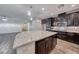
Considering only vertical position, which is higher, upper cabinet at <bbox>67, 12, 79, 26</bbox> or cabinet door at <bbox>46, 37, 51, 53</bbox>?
upper cabinet at <bbox>67, 12, 79, 26</bbox>

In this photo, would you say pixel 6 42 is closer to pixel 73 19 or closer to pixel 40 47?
pixel 40 47

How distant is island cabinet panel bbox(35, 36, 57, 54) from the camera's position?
77.0 inches

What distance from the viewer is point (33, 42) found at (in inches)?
75.9

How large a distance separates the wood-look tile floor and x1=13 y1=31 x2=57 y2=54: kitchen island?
91 millimetres

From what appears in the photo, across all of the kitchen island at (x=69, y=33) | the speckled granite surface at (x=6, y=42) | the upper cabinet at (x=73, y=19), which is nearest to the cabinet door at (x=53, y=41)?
the kitchen island at (x=69, y=33)

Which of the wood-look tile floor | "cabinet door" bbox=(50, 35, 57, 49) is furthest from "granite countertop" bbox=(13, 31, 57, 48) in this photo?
the wood-look tile floor

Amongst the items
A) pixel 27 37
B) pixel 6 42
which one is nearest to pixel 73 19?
pixel 27 37

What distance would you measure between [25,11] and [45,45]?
Result: 816 millimetres

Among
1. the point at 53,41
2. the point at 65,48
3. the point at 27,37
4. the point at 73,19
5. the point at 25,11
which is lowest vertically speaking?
the point at 65,48

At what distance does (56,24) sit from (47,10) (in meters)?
0.35

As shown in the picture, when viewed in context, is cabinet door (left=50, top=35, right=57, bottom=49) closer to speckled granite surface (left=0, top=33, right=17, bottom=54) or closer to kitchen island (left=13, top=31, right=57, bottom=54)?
kitchen island (left=13, top=31, right=57, bottom=54)

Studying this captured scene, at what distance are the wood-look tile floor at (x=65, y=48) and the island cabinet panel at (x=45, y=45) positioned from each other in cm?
9

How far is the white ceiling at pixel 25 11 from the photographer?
1842 mm

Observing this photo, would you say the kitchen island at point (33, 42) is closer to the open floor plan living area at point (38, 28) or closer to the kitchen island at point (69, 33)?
the open floor plan living area at point (38, 28)
